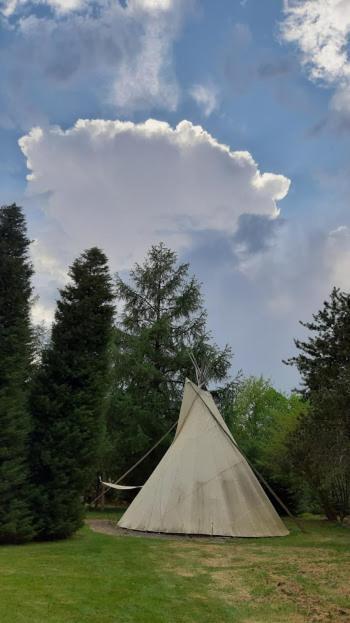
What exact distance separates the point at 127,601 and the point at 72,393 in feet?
29.6

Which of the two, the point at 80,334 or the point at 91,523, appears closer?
the point at 80,334

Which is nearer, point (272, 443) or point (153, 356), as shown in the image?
point (272, 443)

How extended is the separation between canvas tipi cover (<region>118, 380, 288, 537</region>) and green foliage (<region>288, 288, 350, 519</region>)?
232 cm

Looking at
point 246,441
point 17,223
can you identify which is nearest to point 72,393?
point 17,223

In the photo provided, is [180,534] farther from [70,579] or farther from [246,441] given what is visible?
[246,441]

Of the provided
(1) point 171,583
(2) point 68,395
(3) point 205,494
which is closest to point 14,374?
(2) point 68,395

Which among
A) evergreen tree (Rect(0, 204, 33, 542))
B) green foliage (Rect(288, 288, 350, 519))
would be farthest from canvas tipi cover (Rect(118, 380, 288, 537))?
evergreen tree (Rect(0, 204, 33, 542))

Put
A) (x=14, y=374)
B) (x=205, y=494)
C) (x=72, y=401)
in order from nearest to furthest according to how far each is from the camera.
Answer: (x=14, y=374)
(x=72, y=401)
(x=205, y=494)

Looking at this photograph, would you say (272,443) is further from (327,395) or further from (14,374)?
(14,374)

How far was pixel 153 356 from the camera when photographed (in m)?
32.8

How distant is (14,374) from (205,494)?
8.12m

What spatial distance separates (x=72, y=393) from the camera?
667 inches

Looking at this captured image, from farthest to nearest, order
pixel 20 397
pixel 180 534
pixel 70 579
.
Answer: pixel 180 534
pixel 20 397
pixel 70 579

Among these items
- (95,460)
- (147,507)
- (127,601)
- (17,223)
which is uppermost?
(17,223)
